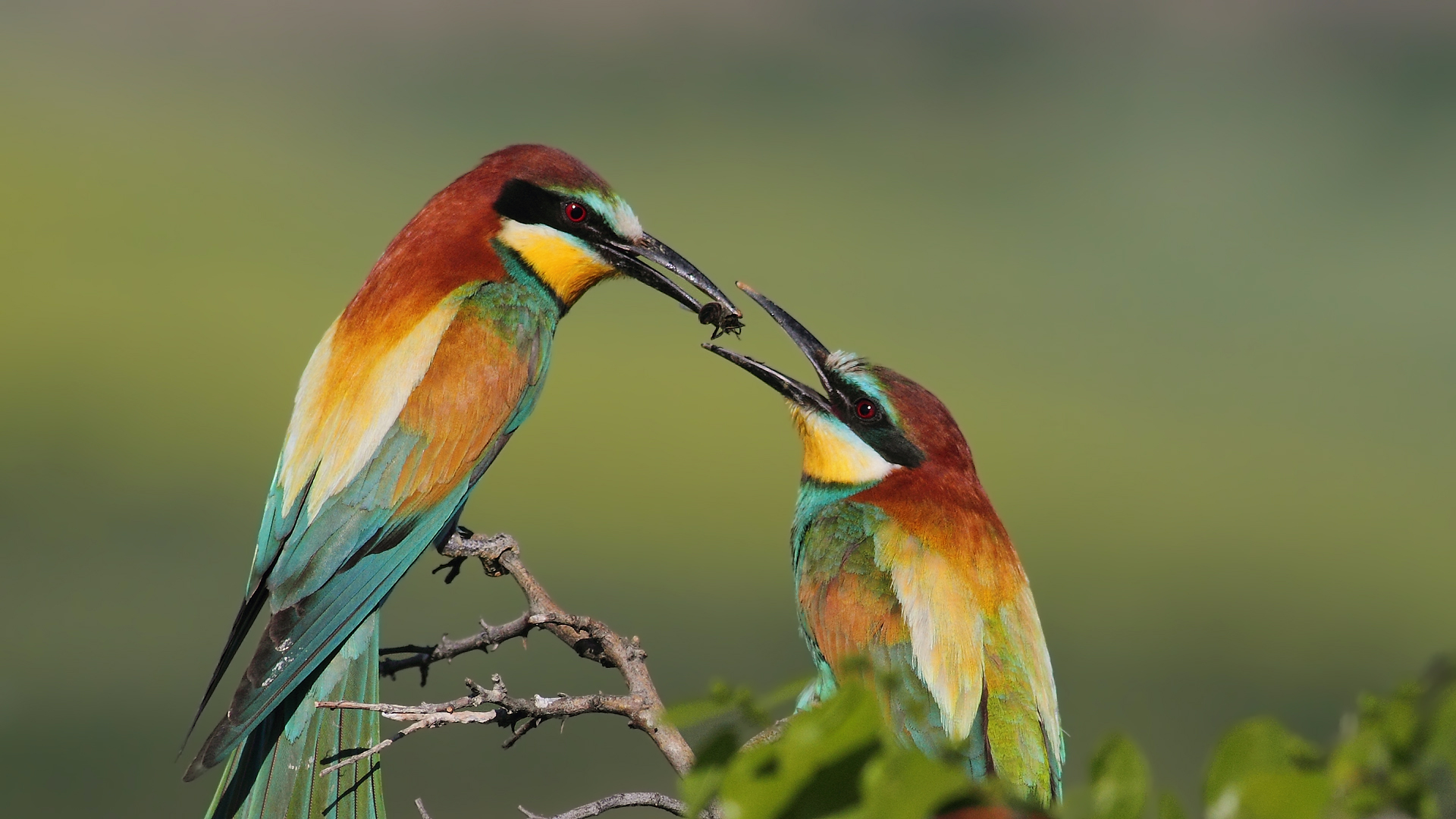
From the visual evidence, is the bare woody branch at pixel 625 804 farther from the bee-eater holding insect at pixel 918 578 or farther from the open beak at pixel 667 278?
the open beak at pixel 667 278

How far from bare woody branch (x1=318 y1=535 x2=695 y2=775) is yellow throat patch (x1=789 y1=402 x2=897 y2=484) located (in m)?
0.41

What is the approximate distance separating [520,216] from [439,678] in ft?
10.7

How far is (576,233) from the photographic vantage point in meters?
1.55

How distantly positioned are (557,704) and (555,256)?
0.82m

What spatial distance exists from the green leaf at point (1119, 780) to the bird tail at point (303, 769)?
97 centimetres

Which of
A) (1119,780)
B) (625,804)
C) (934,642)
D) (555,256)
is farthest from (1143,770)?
(555,256)

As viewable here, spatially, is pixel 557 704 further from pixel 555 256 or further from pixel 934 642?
pixel 555 256

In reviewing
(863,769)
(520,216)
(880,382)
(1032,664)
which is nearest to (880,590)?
(1032,664)

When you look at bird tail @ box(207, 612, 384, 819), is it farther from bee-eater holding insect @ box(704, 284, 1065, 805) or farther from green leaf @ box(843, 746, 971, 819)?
green leaf @ box(843, 746, 971, 819)

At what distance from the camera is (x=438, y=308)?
→ 142 centimetres

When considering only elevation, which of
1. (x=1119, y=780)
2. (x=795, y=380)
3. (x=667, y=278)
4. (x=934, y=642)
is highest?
(x=667, y=278)

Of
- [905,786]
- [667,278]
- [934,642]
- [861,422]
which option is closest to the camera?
[905,786]

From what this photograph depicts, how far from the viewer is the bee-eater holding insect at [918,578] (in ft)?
3.74

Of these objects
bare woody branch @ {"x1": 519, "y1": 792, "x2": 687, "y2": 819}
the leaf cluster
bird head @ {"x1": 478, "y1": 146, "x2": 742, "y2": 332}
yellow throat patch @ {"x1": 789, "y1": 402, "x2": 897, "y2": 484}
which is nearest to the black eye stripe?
bird head @ {"x1": 478, "y1": 146, "x2": 742, "y2": 332}
